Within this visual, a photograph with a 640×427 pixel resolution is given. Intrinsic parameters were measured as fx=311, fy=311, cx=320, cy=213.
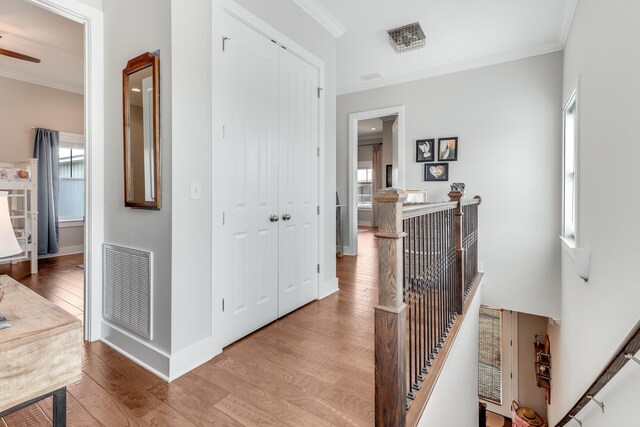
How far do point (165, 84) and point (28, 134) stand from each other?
16.3ft

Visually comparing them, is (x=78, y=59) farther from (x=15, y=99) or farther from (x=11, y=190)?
(x=11, y=190)

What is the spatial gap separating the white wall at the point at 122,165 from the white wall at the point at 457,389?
160cm

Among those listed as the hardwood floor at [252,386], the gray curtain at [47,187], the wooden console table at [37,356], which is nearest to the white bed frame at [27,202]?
the gray curtain at [47,187]

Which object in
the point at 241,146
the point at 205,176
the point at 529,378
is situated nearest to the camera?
the point at 205,176

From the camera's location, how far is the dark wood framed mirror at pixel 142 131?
6.39 feet

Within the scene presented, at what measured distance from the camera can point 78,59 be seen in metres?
4.41

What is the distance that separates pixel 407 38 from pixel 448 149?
1.64m

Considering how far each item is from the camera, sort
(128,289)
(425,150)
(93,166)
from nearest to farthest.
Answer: (128,289) < (93,166) < (425,150)

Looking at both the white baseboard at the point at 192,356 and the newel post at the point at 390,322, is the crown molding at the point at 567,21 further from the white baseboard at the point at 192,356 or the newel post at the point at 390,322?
the white baseboard at the point at 192,356

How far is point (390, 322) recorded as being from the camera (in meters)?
1.28

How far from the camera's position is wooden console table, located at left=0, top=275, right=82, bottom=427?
952 millimetres

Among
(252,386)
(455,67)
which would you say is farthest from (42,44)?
(455,67)

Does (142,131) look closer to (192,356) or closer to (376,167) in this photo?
(192,356)

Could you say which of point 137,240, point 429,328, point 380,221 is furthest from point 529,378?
point 137,240
